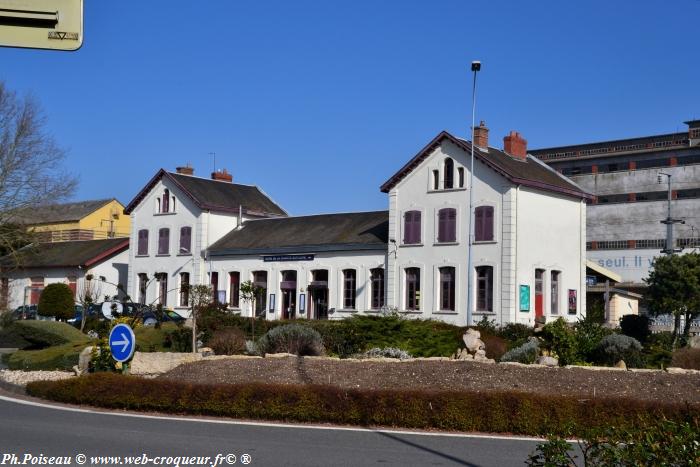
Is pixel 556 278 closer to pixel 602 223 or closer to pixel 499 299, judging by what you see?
pixel 499 299

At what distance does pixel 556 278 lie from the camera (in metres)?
40.4

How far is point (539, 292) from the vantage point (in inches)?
1533

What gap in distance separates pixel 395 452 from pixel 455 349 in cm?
1430

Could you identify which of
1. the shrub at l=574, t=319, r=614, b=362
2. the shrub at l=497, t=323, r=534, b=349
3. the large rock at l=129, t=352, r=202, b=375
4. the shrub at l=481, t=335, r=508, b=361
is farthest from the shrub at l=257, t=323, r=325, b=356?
the shrub at l=497, t=323, r=534, b=349

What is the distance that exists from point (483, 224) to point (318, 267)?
9330 mm

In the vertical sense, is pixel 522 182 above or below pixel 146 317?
above

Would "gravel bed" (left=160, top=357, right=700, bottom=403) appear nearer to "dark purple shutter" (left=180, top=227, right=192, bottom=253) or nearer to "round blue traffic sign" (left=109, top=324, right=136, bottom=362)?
"round blue traffic sign" (left=109, top=324, right=136, bottom=362)

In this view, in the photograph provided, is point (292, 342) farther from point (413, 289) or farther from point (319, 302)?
point (319, 302)

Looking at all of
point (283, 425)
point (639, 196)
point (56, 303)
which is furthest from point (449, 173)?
point (639, 196)

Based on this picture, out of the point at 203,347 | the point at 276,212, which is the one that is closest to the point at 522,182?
the point at 203,347

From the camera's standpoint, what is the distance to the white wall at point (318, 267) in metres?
41.8

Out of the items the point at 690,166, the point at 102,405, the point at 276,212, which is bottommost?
the point at 102,405

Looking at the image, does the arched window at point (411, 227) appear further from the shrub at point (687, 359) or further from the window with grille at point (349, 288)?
the shrub at point (687, 359)

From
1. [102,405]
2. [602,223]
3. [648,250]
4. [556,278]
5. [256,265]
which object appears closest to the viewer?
[102,405]
